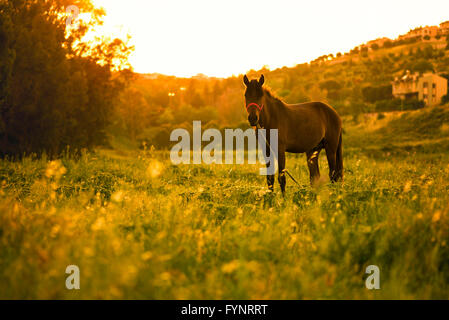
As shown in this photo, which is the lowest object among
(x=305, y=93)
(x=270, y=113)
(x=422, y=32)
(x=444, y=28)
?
(x=270, y=113)

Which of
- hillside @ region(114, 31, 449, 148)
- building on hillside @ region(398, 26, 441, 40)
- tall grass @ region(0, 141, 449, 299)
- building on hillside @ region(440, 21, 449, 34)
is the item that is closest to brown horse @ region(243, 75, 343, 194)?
tall grass @ region(0, 141, 449, 299)

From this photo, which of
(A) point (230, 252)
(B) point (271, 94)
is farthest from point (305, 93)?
(A) point (230, 252)

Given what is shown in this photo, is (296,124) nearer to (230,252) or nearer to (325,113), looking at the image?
(325,113)

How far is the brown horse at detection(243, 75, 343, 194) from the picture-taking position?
288 inches

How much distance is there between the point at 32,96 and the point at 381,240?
18501 mm

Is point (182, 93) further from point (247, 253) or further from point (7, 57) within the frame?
point (247, 253)

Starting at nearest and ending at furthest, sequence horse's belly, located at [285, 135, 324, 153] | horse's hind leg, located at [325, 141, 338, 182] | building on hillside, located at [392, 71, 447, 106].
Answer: horse's belly, located at [285, 135, 324, 153]
horse's hind leg, located at [325, 141, 338, 182]
building on hillside, located at [392, 71, 447, 106]

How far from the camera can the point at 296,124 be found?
326 inches

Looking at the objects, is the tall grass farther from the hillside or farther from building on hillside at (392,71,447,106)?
building on hillside at (392,71,447,106)

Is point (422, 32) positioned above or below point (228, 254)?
above

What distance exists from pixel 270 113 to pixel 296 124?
0.80 meters

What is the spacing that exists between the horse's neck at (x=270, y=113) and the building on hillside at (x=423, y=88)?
145 feet

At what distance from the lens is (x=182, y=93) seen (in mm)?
95062
